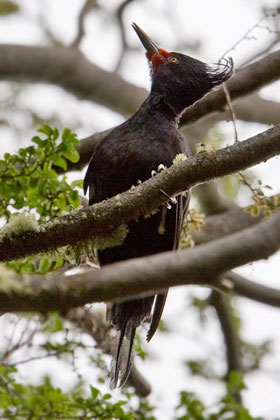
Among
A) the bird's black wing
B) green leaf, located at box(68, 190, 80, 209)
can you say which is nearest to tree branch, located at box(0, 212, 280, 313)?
green leaf, located at box(68, 190, 80, 209)

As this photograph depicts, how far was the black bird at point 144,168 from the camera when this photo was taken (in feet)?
12.0

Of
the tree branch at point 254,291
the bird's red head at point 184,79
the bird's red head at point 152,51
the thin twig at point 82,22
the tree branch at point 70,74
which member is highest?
the thin twig at point 82,22

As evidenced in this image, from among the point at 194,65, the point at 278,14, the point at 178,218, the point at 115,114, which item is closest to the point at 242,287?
the point at 178,218

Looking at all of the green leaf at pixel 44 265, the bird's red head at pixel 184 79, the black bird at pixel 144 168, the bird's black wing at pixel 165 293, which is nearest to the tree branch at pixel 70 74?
the bird's red head at pixel 184 79

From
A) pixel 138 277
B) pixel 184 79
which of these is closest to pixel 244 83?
pixel 184 79

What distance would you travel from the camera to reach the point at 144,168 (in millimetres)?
3645

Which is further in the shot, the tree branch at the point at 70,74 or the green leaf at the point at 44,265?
the tree branch at the point at 70,74

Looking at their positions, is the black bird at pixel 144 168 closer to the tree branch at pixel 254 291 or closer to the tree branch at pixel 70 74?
the tree branch at pixel 254 291

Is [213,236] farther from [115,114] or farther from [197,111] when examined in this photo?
[115,114]

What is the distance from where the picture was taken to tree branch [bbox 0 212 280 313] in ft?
4.91

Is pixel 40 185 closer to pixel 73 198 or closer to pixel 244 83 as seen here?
pixel 73 198

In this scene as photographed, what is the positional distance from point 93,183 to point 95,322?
98cm

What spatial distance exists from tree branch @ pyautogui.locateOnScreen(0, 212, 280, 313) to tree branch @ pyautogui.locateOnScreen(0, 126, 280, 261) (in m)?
0.46

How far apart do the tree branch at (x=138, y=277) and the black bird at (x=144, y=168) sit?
5.27ft
